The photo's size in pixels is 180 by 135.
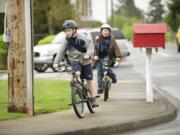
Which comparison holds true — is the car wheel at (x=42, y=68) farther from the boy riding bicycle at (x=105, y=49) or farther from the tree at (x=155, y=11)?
the tree at (x=155, y=11)

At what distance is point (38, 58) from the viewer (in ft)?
98.2

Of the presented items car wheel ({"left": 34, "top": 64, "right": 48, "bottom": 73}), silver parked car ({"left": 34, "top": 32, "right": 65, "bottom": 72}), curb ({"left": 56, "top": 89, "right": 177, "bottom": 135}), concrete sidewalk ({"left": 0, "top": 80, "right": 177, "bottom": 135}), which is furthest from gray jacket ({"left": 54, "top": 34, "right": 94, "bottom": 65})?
car wheel ({"left": 34, "top": 64, "right": 48, "bottom": 73})

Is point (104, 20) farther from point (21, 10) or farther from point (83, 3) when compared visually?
point (21, 10)

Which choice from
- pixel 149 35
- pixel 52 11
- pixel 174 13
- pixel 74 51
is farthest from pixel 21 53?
pixel 174 13

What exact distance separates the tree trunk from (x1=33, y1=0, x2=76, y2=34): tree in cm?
3620

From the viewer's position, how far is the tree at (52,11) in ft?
165

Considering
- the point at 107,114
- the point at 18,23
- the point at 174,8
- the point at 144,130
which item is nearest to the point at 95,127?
the point at 144,130

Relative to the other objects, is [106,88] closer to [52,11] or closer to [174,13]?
[52,11]

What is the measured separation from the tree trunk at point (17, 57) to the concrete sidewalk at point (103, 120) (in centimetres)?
62

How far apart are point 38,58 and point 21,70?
16580 millimetres

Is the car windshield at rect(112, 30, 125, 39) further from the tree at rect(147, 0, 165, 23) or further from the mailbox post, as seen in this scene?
the tree at rect(147, 0, 165, 23)

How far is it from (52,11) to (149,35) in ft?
118

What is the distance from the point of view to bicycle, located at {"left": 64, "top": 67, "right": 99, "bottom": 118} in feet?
41.4

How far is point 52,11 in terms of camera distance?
50.3m
